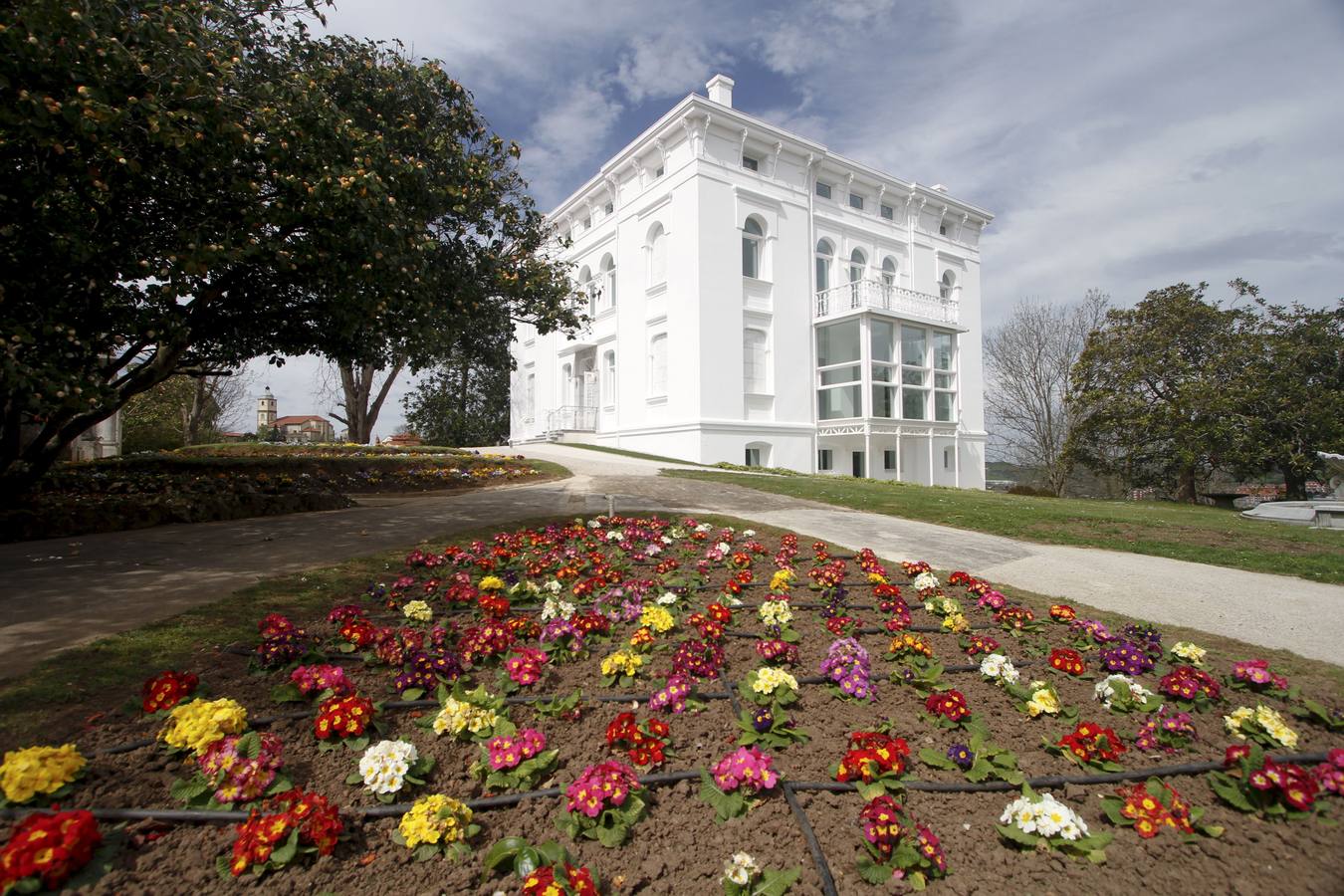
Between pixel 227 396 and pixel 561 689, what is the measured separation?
40387 mm

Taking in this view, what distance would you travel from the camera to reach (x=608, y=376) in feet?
84.6

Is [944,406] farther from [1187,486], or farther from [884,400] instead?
[1187,486]

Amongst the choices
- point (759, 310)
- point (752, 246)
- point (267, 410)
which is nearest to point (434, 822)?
point (759, 310)

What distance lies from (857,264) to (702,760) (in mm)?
25255

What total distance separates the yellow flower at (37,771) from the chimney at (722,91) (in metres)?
24.5

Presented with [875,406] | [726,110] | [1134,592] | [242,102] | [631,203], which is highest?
[726,110]

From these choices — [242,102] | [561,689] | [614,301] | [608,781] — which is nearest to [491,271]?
[242,102]

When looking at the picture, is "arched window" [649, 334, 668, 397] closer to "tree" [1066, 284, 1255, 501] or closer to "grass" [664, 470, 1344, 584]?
"grass" [664, 470, 1344, 584]

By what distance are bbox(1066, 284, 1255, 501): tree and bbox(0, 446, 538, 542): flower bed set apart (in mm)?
21781

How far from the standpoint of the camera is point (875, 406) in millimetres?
22984

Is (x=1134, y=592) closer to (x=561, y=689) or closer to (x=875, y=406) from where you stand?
(x=561, y=689)

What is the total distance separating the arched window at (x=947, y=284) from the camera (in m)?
29.0

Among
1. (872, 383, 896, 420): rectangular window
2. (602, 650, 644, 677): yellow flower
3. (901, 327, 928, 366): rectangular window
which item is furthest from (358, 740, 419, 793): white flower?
(901, 327, 928, 366): rectangular window

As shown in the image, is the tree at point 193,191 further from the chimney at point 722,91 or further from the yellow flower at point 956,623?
the chimney at point 722,91
